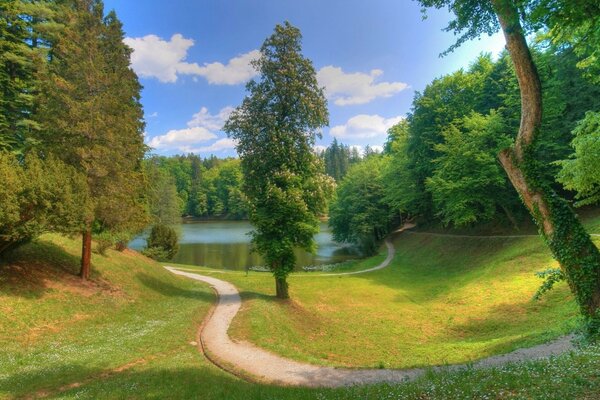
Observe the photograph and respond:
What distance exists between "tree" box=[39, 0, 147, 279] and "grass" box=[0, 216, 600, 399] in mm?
3265

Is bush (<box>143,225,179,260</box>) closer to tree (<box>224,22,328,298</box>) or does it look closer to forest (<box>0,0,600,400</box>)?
forest (<box>0,0,600,400</box>)

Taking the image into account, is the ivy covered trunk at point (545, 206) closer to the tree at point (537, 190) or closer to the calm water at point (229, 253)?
the tree at point (537, 190)

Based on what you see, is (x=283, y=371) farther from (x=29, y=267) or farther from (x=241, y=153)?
(x=29, y=267)

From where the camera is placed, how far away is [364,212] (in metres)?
52.9

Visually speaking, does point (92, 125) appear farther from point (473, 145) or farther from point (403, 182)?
point (403, 182)

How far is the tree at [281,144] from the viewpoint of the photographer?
61.0 ft

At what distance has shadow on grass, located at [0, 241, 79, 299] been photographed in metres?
14.5

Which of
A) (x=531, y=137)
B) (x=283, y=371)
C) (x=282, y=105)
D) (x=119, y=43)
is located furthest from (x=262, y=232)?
(x=119, y=43)

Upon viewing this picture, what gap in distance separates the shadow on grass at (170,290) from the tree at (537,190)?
17044 mm

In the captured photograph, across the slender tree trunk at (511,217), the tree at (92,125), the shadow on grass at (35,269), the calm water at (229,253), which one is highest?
the tree at (92,125)

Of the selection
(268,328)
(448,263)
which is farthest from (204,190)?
(268,328)

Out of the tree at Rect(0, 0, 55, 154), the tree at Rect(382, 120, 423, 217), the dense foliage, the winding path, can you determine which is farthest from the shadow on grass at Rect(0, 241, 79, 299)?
the dense foliage

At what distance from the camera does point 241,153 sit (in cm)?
1911

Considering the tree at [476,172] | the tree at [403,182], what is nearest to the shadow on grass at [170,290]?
the tree at [476,172]
